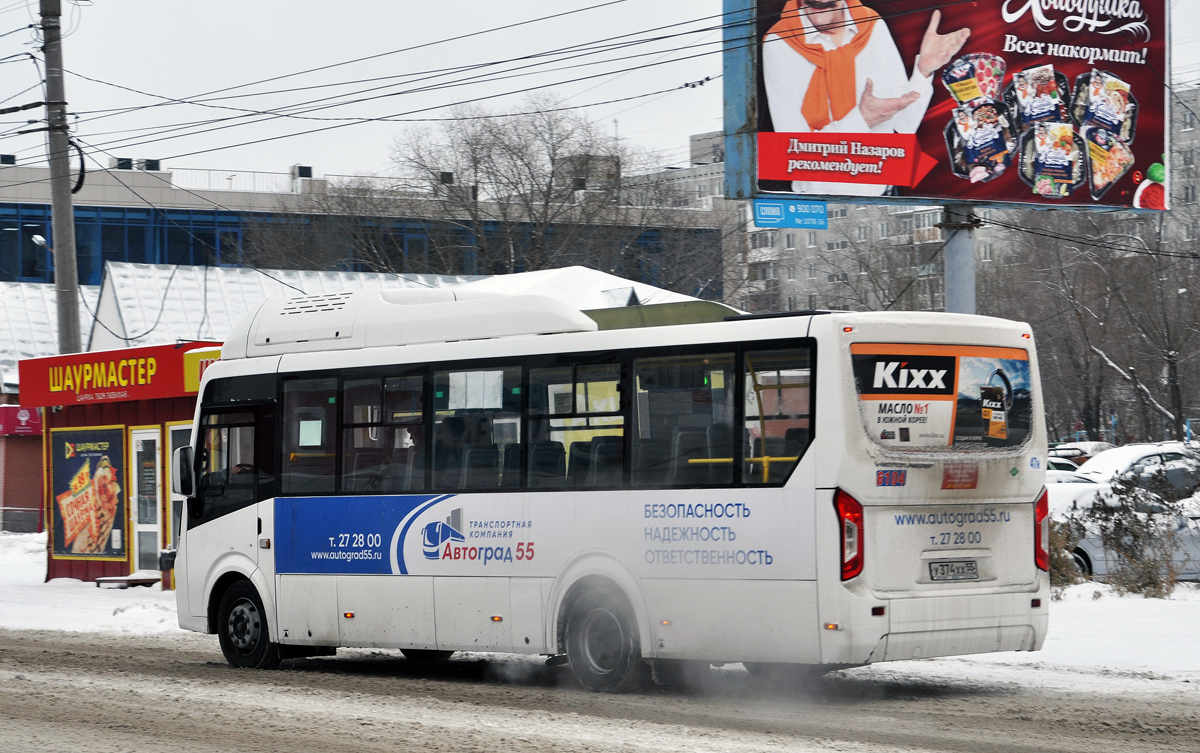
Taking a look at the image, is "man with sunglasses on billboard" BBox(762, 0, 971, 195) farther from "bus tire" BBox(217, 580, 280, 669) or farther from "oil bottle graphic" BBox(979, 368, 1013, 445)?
"oil bottle graphic" BBox(979, 368, 1013, 445)

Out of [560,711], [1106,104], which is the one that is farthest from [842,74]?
[560,711]

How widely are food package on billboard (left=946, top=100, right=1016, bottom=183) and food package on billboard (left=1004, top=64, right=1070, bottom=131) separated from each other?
219 mm

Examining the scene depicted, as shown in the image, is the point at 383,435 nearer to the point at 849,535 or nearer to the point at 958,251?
the point at 849,535

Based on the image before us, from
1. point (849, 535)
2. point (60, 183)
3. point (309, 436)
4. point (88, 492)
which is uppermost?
point (60, 183)

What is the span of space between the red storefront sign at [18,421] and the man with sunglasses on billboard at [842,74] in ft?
79.6

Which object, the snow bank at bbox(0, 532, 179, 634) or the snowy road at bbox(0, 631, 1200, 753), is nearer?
the snowy road at bbox(0, 631, 1200, 753)

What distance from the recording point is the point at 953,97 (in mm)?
22344

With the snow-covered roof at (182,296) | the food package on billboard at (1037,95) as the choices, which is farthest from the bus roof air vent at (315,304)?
the snow-covered roof at (182,296)

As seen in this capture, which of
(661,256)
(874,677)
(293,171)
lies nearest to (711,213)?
(661,256)

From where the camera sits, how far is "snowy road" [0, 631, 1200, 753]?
8.16m

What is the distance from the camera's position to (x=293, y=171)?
3150 inches

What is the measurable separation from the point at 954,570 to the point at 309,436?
18.7ft

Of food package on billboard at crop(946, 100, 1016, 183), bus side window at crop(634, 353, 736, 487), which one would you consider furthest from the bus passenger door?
food package on billboard at crop(946, 100, 1016, 183)

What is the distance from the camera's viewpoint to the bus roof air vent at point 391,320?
1137cm
